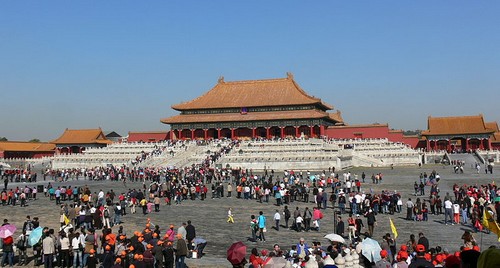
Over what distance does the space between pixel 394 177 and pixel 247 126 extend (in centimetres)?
3358

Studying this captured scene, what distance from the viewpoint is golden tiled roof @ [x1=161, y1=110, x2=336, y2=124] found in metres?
66.8

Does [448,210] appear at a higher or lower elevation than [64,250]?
higher

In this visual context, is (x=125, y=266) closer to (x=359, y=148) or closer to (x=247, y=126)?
(x=359, y=148)

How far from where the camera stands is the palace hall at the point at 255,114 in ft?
221

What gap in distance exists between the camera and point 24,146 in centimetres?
7762

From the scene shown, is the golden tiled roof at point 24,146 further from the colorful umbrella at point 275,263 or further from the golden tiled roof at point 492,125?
the colorful umbrella at point 275,263

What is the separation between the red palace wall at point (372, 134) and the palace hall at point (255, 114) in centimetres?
254

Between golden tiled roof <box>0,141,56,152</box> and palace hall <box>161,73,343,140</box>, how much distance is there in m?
22.9

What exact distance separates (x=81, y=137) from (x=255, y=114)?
31.5 m

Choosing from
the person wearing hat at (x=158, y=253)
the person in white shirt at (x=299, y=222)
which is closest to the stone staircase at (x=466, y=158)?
the person in white shirt at (x=299, y=222)

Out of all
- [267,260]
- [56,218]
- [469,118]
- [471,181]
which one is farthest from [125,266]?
[469,118]

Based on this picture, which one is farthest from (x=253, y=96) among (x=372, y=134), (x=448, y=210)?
(x=448, y=210)

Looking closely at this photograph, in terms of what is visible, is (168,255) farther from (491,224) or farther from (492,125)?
(492,125)

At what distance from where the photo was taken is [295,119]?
66.8 m
